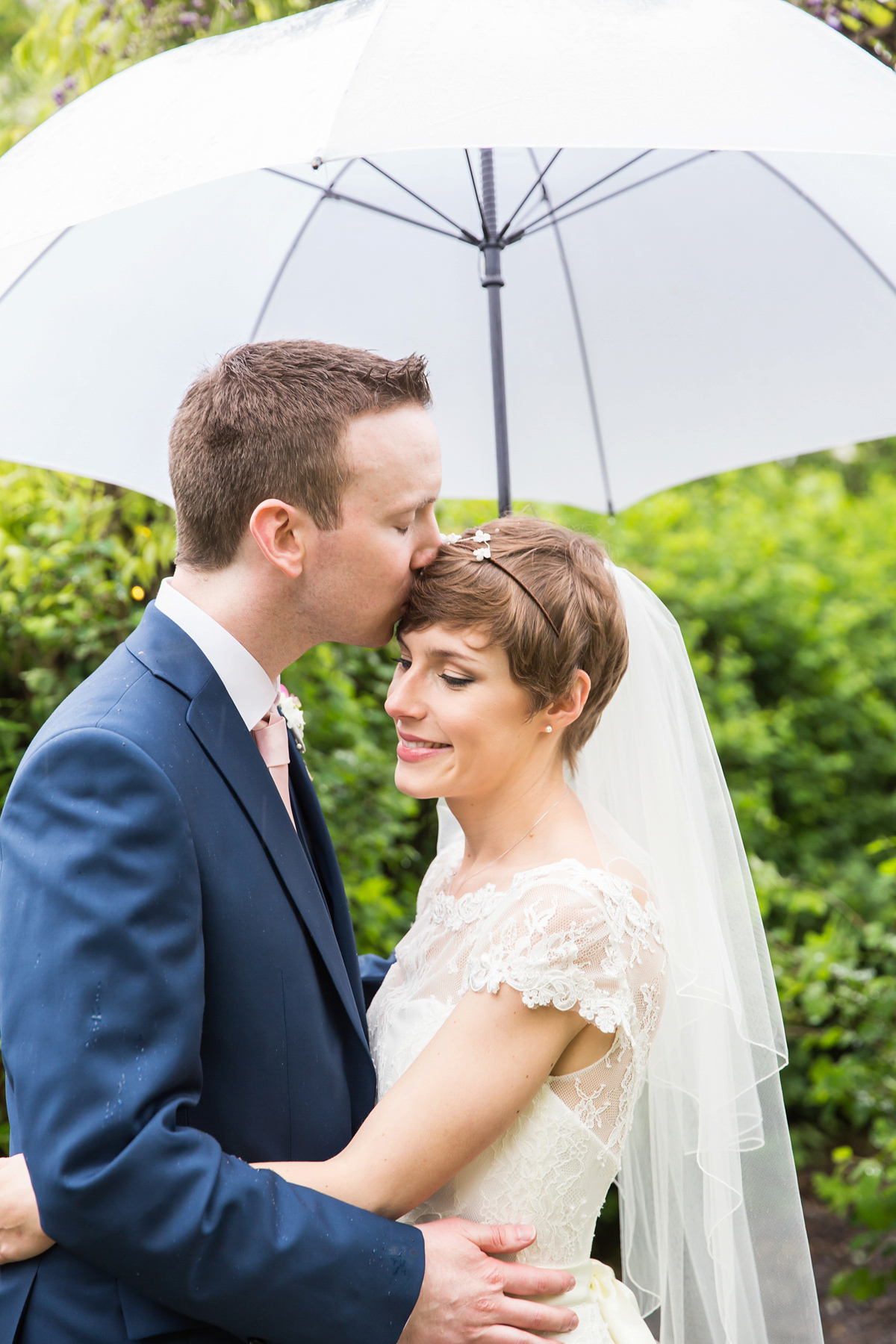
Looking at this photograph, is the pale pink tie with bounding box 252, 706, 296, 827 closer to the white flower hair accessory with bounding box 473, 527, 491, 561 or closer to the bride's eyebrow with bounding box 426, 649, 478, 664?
the bride's eyebrow with bounding box 426, 649, 478, 664

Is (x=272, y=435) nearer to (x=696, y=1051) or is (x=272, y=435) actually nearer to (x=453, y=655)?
(x=453, y=655)

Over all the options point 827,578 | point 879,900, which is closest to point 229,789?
point 879,900

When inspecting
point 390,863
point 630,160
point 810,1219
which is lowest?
point 810,1219

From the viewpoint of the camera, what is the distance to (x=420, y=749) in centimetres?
228

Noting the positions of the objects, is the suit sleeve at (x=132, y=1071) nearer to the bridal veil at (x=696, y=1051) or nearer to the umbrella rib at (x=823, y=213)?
the bridal veil at (x=696, y=1051)

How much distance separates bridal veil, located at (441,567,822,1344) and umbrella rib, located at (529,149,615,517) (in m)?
0.84

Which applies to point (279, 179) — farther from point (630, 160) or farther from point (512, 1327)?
point (512, 1327)

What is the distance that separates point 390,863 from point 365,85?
3445mm

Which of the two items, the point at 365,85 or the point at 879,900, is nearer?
the point at 365,85

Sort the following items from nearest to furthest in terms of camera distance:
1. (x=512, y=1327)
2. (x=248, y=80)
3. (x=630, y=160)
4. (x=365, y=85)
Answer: (x=365, y=85) < (x=248, y=80) < (x=512, y=1327) < (x=630, y=160)

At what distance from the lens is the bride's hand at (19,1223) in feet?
5.64

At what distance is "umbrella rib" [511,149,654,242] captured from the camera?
2.68m

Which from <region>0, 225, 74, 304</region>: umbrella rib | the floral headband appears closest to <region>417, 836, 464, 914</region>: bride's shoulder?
the floral headband

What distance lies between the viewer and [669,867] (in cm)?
247
